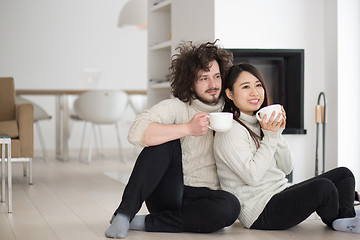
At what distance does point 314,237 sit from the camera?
251 cm

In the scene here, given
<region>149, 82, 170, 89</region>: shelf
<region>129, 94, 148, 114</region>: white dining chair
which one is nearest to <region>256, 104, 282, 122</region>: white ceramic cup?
<region>149, 82, 170, 89</region>: shelf

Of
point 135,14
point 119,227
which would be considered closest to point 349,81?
point 119,227

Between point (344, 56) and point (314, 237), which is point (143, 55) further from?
point (314, 237)

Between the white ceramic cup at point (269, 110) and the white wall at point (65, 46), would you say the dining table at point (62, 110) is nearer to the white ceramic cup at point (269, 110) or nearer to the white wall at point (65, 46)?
the white wall at point (65, 46)

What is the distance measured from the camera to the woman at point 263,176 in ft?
8.04

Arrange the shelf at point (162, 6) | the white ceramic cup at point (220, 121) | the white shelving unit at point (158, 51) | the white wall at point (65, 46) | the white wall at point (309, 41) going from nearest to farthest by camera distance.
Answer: the white ceramic cup at point (220, 121) → the white wall at point (309, 41) → the shelf at point (162, 6) → the white shelving unit at point (158, 51) → the white wall at point (65, 46)

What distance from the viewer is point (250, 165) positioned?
2.44 metres

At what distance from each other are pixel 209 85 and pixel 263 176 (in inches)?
17.2

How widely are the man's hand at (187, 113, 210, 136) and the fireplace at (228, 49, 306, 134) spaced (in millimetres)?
1848

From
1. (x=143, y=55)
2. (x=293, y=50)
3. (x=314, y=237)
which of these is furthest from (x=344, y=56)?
(x=143, y=55)

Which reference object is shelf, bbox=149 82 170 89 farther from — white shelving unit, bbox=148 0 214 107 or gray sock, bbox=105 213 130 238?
gray sock, bbox=105 213 130 238

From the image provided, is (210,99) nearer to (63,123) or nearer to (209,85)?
(209,85)

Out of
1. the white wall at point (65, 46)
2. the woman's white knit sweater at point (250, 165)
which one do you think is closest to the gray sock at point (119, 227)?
the woman's white knit sweater at point (250, 165)

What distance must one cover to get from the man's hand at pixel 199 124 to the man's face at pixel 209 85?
229mm
